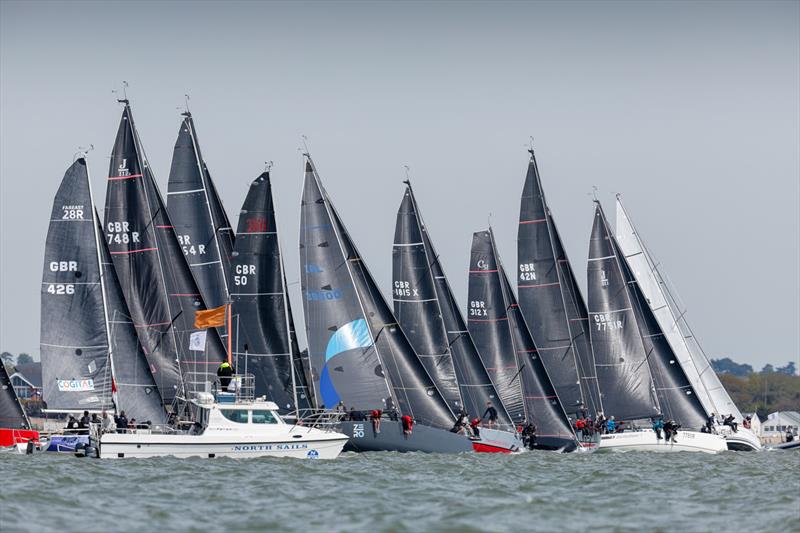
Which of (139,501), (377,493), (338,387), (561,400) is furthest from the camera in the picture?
(561,400)

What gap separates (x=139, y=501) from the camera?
31844 mm

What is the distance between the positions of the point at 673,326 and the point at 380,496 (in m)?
45.6

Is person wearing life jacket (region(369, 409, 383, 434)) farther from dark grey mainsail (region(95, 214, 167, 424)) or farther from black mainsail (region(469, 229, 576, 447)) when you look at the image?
black mainsail (region(469, 229, 576, 447))

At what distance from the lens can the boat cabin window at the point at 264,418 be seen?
45469 millimetres

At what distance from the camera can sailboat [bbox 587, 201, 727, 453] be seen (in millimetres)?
67750

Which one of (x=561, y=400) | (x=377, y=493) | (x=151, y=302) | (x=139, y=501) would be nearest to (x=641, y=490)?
(x=377, y=493)

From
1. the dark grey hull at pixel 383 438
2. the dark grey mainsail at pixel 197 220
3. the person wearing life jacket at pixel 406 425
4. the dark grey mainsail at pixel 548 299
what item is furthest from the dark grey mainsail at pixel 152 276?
the dark grey mainsail at pixel 548 299

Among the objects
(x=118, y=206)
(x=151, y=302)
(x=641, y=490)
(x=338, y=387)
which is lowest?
(x=641, y=490)

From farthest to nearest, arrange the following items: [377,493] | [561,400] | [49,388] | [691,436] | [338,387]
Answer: [561,400], [691,436], [338,387], [49,388], [377,493]

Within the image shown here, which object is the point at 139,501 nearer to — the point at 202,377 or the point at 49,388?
the point at 49,388

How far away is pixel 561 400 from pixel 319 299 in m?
19.1

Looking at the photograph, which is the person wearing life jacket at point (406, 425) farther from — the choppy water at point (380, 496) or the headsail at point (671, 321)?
the headsail at point (671, 321)

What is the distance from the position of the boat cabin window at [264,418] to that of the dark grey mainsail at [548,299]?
26.2 meters

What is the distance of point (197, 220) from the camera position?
6069 centimetres
